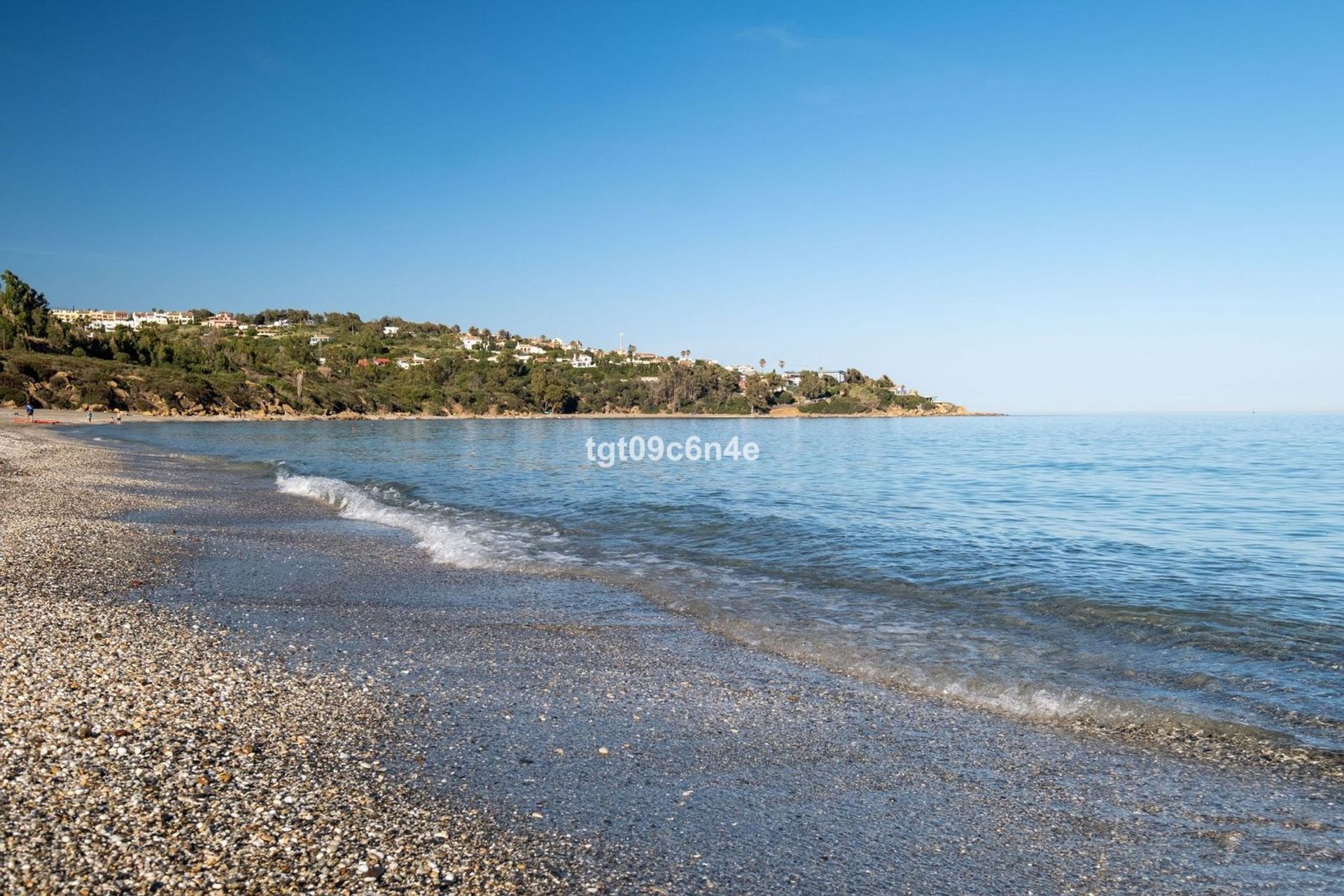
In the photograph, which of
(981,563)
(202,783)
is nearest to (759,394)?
(981,563)

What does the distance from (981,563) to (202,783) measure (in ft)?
39.8

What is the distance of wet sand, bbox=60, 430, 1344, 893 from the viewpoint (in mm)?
4090

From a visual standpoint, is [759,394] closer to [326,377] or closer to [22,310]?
[326,377]

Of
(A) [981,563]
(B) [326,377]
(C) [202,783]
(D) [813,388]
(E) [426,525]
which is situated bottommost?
(E) [426,525]

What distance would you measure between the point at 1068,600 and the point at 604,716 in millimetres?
7560

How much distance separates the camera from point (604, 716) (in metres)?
6.09

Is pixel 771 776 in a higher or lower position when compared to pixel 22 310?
lower

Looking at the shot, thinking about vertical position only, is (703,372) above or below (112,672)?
above

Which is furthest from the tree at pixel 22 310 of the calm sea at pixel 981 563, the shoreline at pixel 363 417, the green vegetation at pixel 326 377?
the calm sea at pixel 981 563

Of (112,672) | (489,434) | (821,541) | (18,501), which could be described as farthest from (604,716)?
(489,434)

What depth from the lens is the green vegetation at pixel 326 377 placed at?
292 feet

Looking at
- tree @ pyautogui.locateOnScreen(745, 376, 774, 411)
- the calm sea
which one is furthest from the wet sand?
tree @ pyautogui.locateOnScreen(745, 376, 774, 411)

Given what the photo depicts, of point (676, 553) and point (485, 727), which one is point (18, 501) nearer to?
point (676, 553)

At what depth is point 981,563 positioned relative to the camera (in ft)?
44.0
